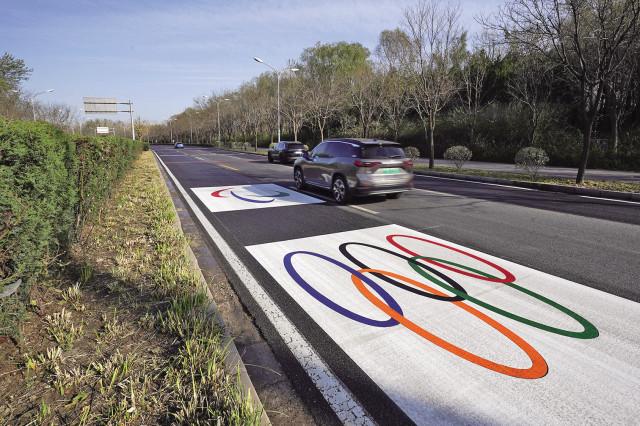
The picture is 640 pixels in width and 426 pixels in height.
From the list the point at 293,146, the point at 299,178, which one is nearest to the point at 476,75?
the point at 293,146

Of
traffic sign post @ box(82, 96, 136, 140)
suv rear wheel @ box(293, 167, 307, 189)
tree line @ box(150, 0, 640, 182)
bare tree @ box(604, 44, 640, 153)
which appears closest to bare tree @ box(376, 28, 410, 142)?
tree line @ box(150, 0, 640, 182)

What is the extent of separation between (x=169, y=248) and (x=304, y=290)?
216 centimetres

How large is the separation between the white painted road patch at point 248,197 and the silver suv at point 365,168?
2.71ft

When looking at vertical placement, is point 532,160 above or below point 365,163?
above

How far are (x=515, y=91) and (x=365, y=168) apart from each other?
25.9 meters

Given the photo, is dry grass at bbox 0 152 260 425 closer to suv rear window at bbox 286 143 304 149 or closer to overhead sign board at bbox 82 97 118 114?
suv rear window at bbox 286 143 304 149

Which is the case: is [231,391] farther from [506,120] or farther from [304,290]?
[506,120]

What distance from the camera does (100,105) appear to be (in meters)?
41.2

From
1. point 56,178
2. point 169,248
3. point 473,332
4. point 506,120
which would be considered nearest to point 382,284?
point 473,332

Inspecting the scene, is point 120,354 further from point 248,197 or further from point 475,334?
point 248,197

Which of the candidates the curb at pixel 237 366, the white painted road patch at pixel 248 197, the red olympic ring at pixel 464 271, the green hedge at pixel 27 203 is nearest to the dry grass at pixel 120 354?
the curb at pixel 237 366

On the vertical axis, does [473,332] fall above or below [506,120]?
below

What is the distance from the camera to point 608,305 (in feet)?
11.5

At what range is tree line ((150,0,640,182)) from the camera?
1152 centimetres
